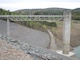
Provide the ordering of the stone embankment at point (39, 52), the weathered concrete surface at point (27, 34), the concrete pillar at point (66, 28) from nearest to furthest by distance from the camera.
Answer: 1. the stone embankment at point (39, 52)
2. the concrete pillar at point (66, 28)
3. the weathered concrete surface at point (27, 34)

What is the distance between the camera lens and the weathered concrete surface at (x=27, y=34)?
17.4 m

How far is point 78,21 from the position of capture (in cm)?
2325

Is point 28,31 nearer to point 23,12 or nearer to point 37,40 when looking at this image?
point 37,40

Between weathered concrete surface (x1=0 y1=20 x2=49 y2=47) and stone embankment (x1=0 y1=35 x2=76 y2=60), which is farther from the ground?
stone embankment (x1=0 y1=35 x2=76 y2=60)

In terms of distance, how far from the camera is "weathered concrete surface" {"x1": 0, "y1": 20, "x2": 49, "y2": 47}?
1742 cm

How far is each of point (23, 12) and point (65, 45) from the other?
926cm

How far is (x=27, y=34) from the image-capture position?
18.6 meters

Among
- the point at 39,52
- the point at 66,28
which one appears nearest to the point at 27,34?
the point at 66,28

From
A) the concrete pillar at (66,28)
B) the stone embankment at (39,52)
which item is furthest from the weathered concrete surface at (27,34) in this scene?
the stone embankment at (39,52)

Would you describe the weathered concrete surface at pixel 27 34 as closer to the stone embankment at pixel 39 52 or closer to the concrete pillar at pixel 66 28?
the concrete pillar at pixel 66 28

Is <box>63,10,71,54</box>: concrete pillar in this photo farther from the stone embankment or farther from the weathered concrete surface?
the stone embankment

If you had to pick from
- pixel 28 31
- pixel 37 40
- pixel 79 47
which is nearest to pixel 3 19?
pixel 28 31

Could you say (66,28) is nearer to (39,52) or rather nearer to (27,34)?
(27,34)

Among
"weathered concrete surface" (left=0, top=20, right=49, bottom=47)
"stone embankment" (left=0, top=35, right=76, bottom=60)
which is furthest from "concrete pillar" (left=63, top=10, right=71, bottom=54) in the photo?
"stone embankment" (left=0, top=35, right=76, bottom=60)
